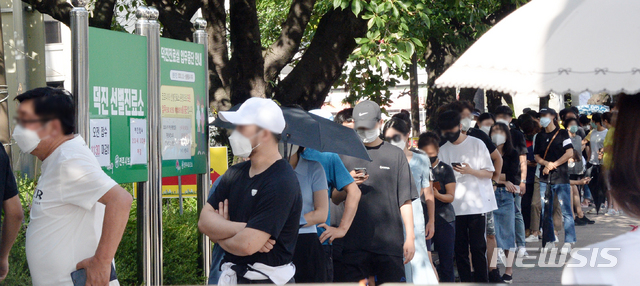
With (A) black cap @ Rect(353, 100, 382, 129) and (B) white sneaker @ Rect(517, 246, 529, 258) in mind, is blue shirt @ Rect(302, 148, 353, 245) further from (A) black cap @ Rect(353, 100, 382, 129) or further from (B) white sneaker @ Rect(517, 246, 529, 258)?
(B) white sneaker @ Rect(517, 246, 529, 258)

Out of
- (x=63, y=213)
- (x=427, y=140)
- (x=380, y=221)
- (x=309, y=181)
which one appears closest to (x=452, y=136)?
(x=427, y=140)

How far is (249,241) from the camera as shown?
10.6 feet

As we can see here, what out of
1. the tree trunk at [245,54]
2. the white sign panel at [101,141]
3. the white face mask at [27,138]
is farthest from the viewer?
the tree trunk at [245,54]

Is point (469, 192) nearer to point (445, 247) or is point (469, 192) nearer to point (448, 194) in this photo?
point (448, 194)

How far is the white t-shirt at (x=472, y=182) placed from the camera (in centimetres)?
727

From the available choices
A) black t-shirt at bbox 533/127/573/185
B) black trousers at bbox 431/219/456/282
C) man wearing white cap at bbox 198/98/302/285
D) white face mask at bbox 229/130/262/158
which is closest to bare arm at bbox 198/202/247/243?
man wearing white cap at bbox 198/98/302/285

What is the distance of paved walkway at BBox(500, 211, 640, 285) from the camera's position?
26.3 ft

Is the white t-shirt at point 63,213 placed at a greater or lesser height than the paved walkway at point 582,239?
greater

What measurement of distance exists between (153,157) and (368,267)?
6.23ft

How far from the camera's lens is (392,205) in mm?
5371

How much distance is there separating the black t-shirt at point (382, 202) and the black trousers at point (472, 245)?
6.56ft

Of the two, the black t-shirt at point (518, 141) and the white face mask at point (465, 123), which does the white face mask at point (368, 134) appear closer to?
the white face mask at point (465, 123)

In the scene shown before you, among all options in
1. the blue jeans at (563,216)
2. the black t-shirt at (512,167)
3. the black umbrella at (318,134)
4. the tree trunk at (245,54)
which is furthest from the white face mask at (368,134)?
the blue jeans at (563,216)

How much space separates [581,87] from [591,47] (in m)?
0.14
